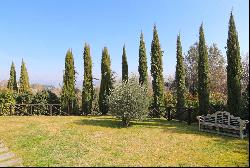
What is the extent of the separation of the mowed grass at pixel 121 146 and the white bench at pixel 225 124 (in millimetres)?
806

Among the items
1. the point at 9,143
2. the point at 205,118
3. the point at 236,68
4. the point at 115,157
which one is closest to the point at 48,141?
the point at 9,143

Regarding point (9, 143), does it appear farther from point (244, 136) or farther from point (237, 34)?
point (237, 34)

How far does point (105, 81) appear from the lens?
109 feet

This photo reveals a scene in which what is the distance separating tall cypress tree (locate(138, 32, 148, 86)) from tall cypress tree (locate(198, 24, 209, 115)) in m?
8.12

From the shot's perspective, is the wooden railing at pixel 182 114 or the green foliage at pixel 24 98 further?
the green foliage at pixel 24 98

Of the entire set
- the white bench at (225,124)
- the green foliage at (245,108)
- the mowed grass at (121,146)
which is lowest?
the mowed grass at (121,146)

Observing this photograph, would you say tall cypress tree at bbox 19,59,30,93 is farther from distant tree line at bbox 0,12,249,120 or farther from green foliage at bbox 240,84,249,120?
green foliage at bbox 240,84,249,120

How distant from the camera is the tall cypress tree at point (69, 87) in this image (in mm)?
32469

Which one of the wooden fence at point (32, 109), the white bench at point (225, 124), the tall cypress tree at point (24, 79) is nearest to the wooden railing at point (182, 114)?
the white bench at point (225, 124)

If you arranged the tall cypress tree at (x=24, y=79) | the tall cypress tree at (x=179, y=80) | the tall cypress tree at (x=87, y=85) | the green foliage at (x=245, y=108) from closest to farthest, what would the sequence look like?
the green foliage at (x=245, y=108), the tall cypress tree at (x=179, y=80), the tall cypress tree at (x=87, y=85), the tall cypress tree at (x=24, y=79)

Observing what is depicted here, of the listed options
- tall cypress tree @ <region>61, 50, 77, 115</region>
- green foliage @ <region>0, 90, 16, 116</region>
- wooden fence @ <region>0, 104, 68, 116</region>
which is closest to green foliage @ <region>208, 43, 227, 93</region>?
tall cypress tree @ <region>61, 50, 77, 115</region>

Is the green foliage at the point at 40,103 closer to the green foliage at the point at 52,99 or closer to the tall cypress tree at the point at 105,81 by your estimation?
the green foliage at the point at 52,99

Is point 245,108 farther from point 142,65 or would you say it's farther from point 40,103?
point 40,103

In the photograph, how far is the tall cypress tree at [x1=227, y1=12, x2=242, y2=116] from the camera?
65.0 ft
